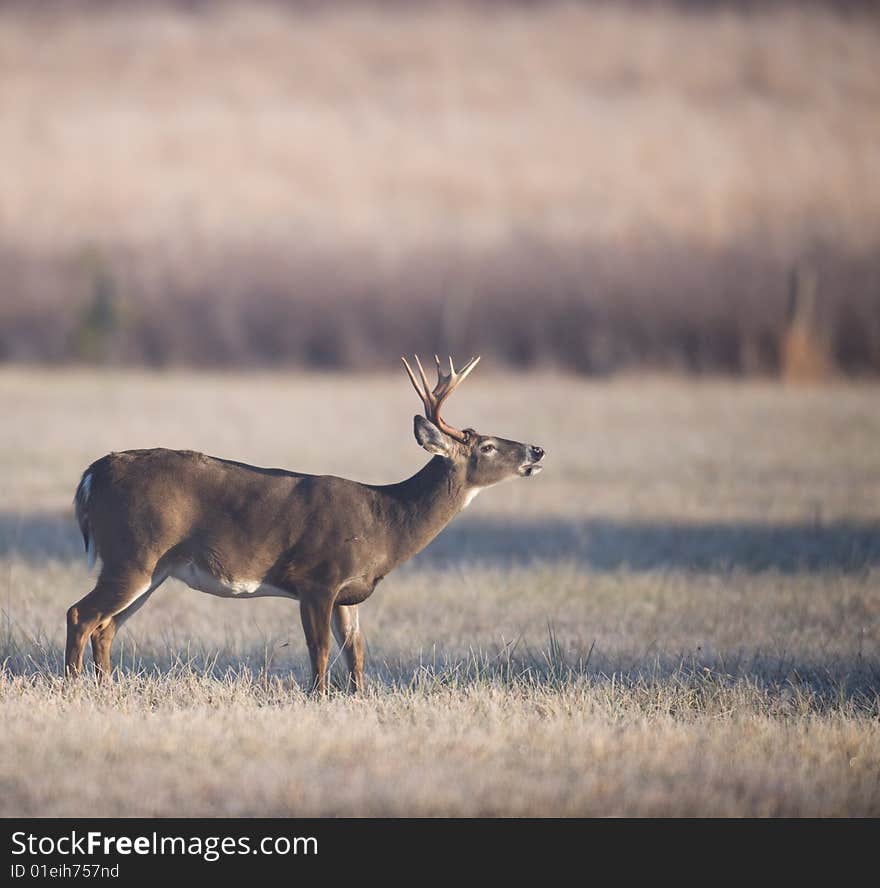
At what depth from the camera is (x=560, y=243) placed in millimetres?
46344

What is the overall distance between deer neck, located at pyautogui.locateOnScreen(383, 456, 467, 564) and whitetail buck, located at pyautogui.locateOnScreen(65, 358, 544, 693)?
1 centimetres

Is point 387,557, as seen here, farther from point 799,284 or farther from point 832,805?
point 799,284

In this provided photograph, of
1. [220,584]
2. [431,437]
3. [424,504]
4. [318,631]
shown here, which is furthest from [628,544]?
[220,584]

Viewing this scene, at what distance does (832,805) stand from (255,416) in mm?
20366

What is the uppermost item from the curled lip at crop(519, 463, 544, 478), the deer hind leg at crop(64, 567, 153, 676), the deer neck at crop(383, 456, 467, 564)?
the curled lip at crop(519, 463, 544, 478)

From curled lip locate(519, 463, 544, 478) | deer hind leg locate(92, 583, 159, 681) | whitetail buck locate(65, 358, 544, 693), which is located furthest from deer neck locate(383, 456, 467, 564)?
deer hind leg locate(92, 583, 159, 681)

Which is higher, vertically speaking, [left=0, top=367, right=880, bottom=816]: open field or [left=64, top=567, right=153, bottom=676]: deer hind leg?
[left=64, top=567, right=153, bottom=676]: deer hind leg

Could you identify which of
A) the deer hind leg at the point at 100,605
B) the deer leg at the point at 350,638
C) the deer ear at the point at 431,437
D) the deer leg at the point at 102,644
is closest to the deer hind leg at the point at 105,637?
the deer leg at the point at 102,644

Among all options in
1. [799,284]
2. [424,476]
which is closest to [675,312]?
[799,284]

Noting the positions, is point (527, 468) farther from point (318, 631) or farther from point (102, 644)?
point (102, 644)

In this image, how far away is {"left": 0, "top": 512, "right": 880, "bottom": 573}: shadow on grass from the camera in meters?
14.3

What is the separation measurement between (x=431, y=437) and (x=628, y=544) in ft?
20.8

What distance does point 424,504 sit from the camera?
9.59 meters

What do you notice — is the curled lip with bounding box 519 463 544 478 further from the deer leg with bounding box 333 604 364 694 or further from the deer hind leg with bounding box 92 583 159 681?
the deer hind leg with bounding box 92 583 159 681
